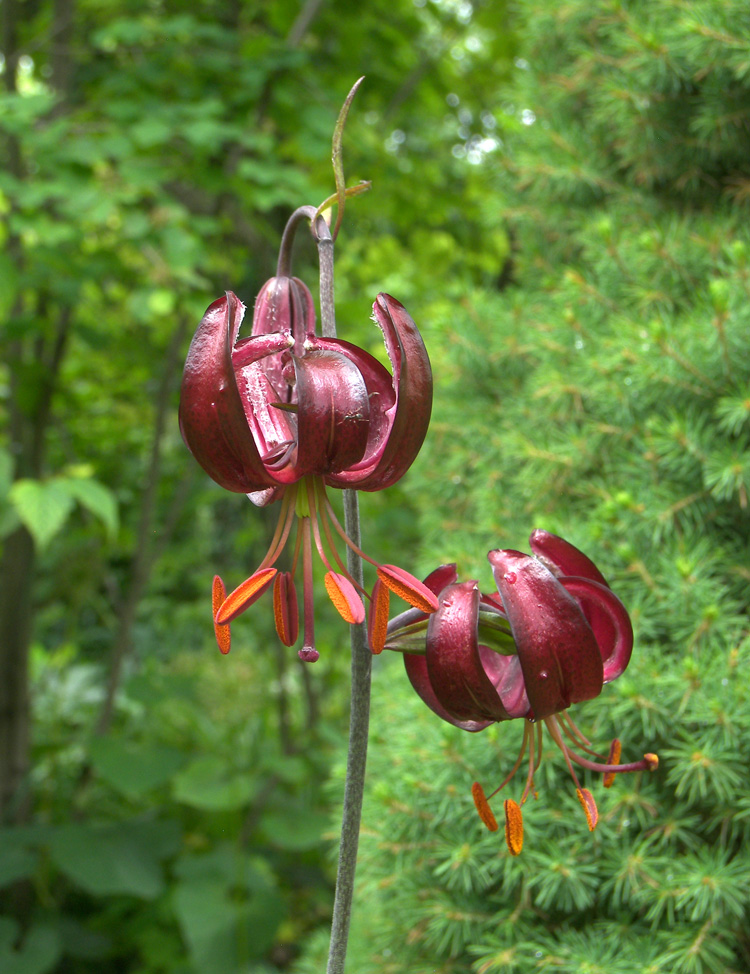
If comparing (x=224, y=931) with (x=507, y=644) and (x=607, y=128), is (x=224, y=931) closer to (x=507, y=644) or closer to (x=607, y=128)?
(x=507, y=644)

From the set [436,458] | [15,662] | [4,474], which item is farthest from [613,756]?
[15,662]

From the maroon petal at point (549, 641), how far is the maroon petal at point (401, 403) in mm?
95

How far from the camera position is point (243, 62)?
1801 millimetres

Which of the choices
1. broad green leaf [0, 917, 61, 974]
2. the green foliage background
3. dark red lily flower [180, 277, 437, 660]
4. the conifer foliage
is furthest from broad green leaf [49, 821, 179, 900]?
dark red lily flower [180, 277, 437, 660]

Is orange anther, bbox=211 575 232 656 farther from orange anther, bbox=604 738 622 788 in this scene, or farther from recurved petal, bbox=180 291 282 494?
orange anther, bbox=604 738 622 788

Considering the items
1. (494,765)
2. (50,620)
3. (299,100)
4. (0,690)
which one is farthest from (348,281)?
(494,765)

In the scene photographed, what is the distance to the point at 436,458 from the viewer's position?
1.24 meters

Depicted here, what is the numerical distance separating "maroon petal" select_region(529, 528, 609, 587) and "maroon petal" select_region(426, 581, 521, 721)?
79mm

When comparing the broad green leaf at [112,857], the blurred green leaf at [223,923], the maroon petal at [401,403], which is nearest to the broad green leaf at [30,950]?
the broad green leaf at [112,857]

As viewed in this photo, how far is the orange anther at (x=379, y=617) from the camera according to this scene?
0.45 m

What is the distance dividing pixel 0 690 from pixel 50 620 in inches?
37.0

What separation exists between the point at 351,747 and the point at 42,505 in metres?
0.96

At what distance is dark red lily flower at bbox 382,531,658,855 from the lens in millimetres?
464

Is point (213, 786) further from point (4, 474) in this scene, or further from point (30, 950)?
point (4, 474)
